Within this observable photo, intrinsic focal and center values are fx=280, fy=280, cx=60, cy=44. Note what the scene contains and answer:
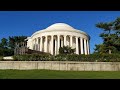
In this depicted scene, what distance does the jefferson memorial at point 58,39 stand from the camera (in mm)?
86250

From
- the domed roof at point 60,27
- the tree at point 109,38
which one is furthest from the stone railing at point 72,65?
the domed roof at point 60,27

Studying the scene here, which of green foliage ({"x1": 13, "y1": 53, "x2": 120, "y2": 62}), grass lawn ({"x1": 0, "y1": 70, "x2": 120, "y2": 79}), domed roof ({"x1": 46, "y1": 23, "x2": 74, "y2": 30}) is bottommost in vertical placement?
grass lawn ({"x1": 0, "y1": 70, "x2": 120, "y2": 79})

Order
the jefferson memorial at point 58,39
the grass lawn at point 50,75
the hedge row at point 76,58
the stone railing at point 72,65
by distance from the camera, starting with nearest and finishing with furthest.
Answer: the grass lawn at point 50,75, the stone railing at point 72,65, the hedge row at point 76,58, the jefferson memorial at point 58,39

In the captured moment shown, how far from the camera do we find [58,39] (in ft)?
285

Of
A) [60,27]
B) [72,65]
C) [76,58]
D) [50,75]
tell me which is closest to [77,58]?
[76,58]

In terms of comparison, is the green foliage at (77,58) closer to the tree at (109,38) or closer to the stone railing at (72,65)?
the stone railing at (72,65)

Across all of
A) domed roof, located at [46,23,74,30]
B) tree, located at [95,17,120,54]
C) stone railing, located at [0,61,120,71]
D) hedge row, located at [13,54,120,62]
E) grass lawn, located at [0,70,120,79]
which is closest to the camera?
grass lawn, located at [0,70,120,79]

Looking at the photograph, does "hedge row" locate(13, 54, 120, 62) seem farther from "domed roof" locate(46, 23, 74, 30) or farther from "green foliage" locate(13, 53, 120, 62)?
"domed roof" locate(46, 23, 74, 30)

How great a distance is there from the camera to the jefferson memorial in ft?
283

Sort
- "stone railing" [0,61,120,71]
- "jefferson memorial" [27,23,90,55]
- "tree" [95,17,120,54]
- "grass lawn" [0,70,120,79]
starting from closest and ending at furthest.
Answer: "grass lawn" [0,70,120,79] → "stone railing" [0,61,120,71] → "tree" [95,17,120,54] → "jefferson memorial" [27,23,90,55]

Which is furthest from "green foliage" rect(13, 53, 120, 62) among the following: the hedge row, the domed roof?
the domed roof

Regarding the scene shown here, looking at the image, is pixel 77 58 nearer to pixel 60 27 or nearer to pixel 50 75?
pixel 50 75
